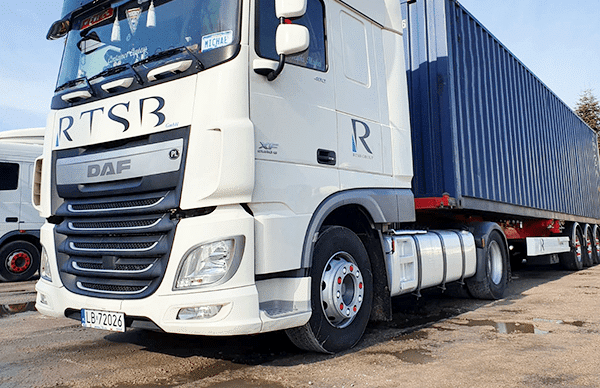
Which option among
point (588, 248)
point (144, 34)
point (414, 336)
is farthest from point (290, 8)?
point (588, 248)

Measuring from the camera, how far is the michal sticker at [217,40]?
11.0 feet

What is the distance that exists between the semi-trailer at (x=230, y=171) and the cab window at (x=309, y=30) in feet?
0.04

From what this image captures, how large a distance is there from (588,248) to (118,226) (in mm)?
11340

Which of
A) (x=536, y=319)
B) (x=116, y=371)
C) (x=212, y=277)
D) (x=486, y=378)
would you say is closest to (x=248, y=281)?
(x=212, y=277)

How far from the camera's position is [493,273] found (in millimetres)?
6914

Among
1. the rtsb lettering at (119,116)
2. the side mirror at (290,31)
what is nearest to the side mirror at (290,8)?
the side mirror at (290,31)

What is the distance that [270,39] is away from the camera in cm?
356

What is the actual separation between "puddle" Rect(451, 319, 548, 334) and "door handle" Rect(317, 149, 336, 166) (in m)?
2.31

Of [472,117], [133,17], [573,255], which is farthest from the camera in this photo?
[573,255]

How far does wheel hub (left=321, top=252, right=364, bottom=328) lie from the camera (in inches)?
151

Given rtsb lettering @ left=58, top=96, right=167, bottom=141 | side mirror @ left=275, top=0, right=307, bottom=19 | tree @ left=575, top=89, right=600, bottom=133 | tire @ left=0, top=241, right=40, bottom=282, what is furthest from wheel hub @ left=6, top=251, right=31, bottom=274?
tree @ left=575, top=89, right=600, bottom=133

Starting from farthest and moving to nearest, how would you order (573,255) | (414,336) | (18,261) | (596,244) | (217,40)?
(596,244)
(573,255)
(18,261)
(414,336)
(217,40)

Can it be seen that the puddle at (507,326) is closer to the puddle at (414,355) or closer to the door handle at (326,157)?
the puddle at (414,355)

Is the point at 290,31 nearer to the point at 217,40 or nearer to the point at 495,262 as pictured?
the point at 217,40
